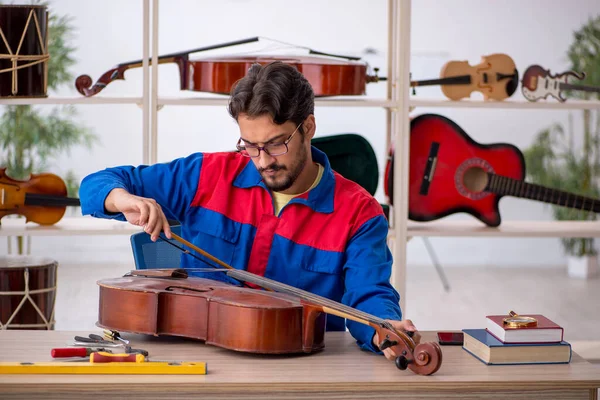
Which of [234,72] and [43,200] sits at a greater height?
[234,72]

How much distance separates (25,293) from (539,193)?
2.04 m

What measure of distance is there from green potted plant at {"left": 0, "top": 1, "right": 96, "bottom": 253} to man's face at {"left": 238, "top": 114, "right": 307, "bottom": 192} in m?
4.14

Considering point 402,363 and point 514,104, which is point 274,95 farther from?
point 514,104

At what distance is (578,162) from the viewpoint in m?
6.25

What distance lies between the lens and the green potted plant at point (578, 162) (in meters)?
6.03

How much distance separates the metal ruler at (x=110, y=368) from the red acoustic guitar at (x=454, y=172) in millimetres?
2107

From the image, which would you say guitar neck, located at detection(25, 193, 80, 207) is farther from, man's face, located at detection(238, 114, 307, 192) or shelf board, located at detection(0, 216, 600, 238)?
man's face, located at detection(238, 114, 307, 192)

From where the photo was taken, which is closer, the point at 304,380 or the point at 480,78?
the point at 304,380

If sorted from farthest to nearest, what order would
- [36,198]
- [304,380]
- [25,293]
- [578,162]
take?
[578,162]
[36,198]
[25,293]
[304,380]

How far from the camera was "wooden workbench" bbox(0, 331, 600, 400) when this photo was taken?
1.51 meters

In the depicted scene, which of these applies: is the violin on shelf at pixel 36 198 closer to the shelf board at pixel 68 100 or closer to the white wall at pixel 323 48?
the shelf board at pixel 68 100

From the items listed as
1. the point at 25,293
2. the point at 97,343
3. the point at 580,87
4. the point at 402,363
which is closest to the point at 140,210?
the point at 97,343

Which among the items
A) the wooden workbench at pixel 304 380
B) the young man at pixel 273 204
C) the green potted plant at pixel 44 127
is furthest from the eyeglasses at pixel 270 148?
the green potted plant at pixel 44 127

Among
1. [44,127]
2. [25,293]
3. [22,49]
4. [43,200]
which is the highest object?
[22,49]
